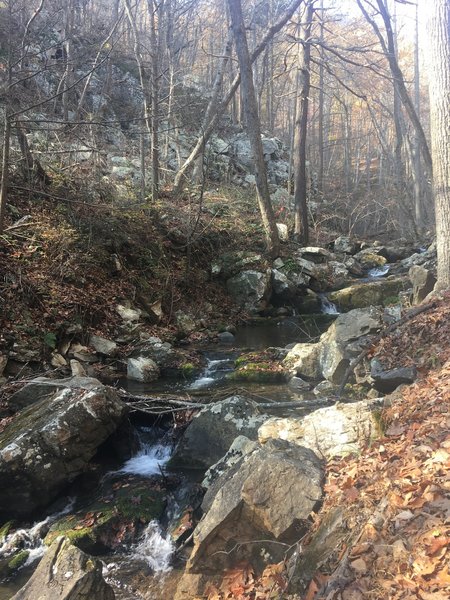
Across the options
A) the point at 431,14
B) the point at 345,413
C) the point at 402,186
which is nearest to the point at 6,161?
the point at 345,413

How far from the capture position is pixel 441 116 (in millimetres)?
7055

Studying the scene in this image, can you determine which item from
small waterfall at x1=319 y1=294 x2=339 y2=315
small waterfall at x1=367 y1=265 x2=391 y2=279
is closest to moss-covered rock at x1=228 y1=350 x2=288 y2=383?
small waterfall at x1=319 y1=294 x2=339 y2=315

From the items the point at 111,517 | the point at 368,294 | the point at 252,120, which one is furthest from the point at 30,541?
the point at 252,120

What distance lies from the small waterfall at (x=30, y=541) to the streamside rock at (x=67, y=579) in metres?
1.32

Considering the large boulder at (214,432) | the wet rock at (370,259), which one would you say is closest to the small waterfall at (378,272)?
the wet rock at (370,259)

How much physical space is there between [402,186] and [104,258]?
14.6 meters

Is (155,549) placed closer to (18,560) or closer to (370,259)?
(18,560)

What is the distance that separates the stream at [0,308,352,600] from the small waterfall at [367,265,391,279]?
5.36 metres

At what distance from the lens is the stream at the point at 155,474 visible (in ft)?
13.8

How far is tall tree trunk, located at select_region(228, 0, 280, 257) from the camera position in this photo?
41.8 feet

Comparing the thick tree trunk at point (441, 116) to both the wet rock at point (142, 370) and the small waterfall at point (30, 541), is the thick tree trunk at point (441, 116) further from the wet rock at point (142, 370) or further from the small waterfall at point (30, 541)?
the small waterfall at point (30, 541)

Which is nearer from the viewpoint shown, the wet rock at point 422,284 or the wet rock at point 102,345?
the wet rock at point 422,284

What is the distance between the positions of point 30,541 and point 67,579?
186 centimetres

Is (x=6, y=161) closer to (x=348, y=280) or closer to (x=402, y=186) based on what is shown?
(x=348, y=280)
